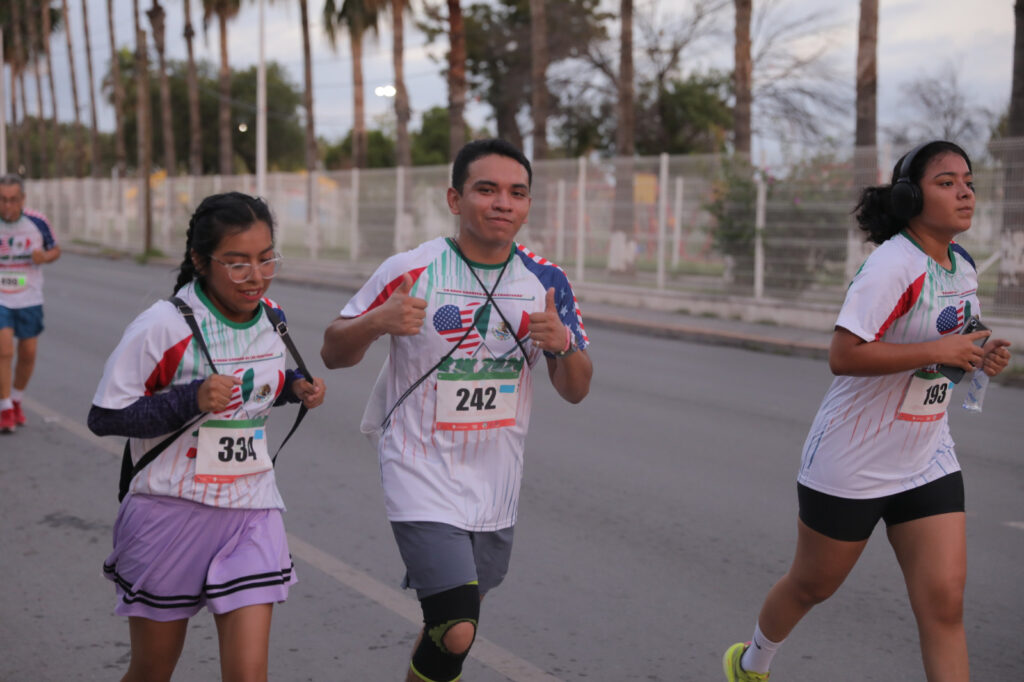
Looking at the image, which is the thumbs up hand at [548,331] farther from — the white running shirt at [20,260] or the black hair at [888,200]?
the white running shirt at [20,260]

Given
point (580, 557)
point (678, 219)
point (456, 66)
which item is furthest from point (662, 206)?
point (580, 557)

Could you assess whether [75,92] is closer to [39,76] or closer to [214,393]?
[39,76]

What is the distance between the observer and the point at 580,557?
5.48 m

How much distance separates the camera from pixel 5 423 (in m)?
8.32

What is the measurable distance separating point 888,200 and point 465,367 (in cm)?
147

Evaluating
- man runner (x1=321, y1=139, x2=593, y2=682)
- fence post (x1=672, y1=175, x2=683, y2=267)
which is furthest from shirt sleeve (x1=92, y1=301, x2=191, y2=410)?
fence post (x1=672, y1=175, x2=683, y2=267)

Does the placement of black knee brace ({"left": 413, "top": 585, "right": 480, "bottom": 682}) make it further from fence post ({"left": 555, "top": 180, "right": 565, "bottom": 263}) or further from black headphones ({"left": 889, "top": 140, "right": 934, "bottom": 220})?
fence post ({"left": 555, "top": 180, "right": 565, "bottom": 263})

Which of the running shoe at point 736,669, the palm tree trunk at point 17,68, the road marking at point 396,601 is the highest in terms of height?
the palm tree trunk at point 17,68

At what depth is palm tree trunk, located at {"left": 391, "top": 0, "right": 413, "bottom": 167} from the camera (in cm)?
3250

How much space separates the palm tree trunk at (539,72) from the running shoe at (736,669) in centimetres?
2238

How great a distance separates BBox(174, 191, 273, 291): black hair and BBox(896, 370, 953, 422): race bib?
2019 millimetres

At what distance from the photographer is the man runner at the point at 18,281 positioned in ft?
26.9

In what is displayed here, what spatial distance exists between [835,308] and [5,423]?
1099 cm

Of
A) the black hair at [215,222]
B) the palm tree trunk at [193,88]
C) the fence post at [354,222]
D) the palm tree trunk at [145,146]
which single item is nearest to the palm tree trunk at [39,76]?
the palm tree trunk at [193,88]
